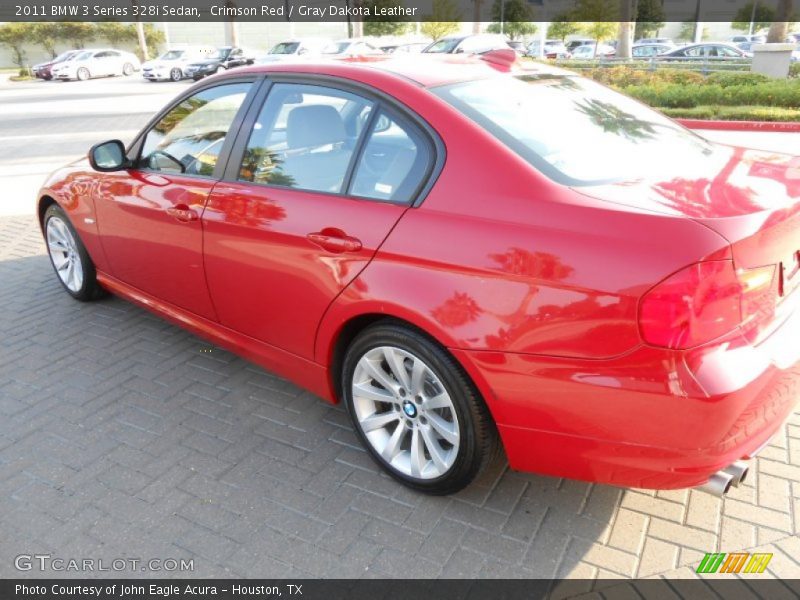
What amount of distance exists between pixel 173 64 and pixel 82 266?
2770cm

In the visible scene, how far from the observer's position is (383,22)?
4428cm

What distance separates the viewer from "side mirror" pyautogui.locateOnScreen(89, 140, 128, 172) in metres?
3.87

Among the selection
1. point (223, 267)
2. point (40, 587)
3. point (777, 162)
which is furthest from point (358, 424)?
point (777, 162)

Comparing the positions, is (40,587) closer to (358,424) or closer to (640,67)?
(358,424)

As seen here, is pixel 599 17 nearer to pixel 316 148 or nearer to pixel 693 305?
pixel 316 148

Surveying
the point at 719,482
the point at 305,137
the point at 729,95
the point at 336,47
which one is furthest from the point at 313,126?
the point at 336,47

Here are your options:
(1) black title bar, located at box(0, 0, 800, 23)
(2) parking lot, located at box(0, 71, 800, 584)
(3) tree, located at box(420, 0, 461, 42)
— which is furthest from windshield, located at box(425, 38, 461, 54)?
(2) parking lot, located at box(0, 71, 800, 584)

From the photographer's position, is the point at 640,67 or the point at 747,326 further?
the point at 640,67

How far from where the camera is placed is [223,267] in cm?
321

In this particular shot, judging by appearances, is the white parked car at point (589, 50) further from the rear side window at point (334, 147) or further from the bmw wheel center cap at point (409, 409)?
the bmw wheel center cap at point (409, 409)

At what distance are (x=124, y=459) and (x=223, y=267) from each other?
1.03 metres

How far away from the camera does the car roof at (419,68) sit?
2826 millimetres

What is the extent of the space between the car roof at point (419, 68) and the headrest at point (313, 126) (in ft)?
0.56

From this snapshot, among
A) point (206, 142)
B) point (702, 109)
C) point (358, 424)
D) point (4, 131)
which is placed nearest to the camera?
point (358, 424)
